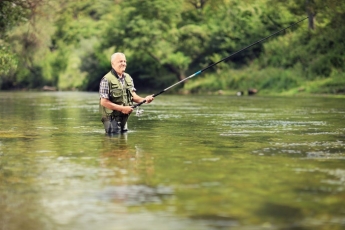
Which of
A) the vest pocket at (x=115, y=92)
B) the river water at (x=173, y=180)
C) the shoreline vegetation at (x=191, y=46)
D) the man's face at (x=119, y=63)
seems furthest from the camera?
the shoreline vegetation at (x=191, y=46)

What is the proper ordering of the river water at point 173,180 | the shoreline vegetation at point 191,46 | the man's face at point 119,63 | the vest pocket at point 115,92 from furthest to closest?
1. the shoreline vegetation at point 191,46
2. the vest pocket at point 115,92
3. the man's face at point 119,63
4. the river water at point 173,180

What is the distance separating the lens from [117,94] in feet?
47.8

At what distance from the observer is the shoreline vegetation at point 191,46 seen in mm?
43969

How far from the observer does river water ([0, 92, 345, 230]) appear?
20.9ft

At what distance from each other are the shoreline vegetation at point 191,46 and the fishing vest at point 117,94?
1197cm

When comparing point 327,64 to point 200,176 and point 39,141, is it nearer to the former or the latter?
point 39,141

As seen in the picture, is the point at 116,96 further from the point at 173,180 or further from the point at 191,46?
the point at 191,46

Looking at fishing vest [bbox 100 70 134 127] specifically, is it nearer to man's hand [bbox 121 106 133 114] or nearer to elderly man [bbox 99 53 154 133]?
elderly man [bbox 99 53 154 133]

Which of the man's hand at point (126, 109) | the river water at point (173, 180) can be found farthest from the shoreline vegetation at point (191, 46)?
the river water at point (173, 180)

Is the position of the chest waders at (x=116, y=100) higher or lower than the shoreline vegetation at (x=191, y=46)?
lower

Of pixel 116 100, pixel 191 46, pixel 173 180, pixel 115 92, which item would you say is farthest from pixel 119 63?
pixel 191 46

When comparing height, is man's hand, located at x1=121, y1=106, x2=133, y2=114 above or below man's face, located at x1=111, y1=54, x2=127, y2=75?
below

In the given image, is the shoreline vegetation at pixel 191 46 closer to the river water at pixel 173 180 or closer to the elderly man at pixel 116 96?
the elderly man at pixel 116 96

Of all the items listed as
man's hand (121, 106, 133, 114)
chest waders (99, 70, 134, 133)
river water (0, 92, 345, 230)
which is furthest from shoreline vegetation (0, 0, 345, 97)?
river water (0, 92, 345, 230)
